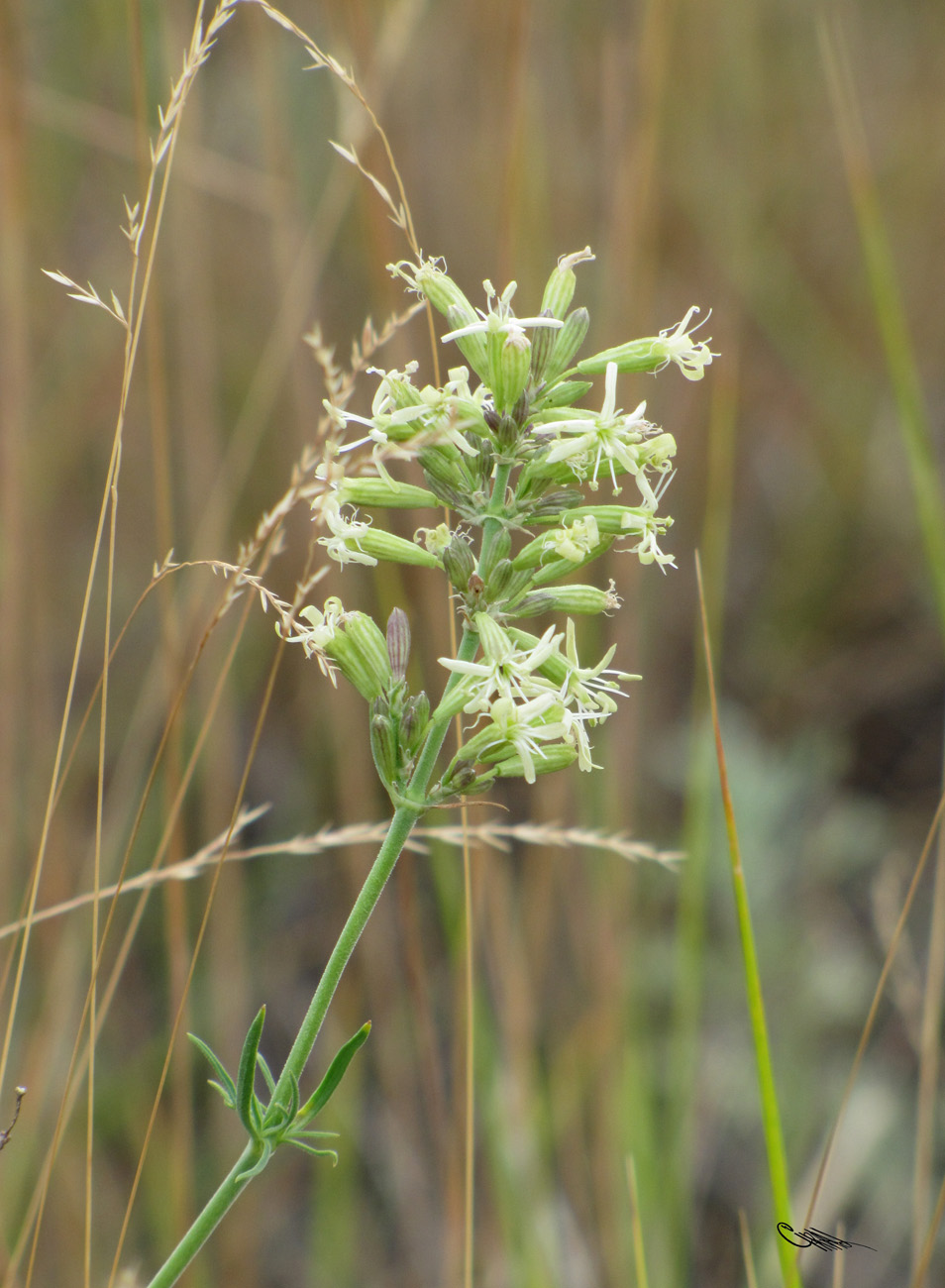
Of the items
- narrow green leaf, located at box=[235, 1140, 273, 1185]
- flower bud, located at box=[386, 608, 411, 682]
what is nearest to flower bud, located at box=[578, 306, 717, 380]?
flower bud, located at box=[386, 608, 411, 682]

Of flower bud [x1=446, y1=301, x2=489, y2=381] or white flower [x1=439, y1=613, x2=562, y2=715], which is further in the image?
flower bud [x1=446, y1=301, x2=489, y2=381]

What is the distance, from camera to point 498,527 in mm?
1714

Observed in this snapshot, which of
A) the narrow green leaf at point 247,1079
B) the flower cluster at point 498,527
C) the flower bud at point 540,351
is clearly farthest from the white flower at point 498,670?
the narrow green leaf at point 247,1079

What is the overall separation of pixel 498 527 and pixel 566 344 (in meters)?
0.35

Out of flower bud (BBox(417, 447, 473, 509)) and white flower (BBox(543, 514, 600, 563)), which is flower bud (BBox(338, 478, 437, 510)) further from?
white flower (BBox(543, 514, 600, 563))

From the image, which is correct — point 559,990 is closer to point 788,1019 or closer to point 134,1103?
point 788,1019

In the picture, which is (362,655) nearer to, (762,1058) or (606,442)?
(606,442)

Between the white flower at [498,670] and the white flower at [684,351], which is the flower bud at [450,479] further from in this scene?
the white flower at [684,351]

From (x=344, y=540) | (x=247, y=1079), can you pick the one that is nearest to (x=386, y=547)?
(x=344, y=540)

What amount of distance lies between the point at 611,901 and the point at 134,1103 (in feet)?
6.51

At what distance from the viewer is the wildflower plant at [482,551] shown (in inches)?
62.4

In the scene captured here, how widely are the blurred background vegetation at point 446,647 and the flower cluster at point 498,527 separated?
822mm

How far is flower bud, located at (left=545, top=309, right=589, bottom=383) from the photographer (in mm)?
1790

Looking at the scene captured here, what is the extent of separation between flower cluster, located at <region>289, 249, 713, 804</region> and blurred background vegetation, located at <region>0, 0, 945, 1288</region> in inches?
32.4
